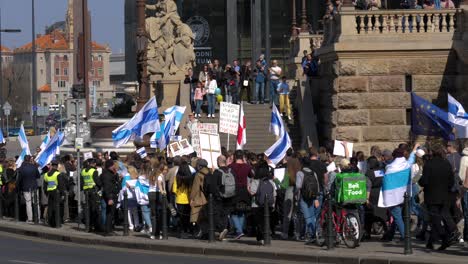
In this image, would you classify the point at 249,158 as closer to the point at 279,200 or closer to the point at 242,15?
the point at 279,200

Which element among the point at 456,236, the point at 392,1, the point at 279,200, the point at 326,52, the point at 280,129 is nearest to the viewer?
the point at 456,236

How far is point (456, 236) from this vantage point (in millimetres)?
20672

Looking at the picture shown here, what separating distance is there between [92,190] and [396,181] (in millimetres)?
7499

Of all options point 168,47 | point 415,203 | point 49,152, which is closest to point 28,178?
point 49,152

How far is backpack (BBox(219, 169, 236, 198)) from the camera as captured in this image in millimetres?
23391

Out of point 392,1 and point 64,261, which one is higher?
point 392,1

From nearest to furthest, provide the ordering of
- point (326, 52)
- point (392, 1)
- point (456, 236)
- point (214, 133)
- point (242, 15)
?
point (456, 236), point (214, 133), point (326, 52), point (392, 1), point (242, 15)

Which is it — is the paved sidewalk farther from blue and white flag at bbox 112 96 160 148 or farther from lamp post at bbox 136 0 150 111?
lamp post at bbox 136 0 150 111

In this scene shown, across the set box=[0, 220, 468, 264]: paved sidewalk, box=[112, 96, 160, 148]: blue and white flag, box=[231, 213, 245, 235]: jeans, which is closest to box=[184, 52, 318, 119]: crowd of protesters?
box=[112, 96, 160, 148]: blue and white flag

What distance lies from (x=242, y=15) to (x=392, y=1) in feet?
68.3

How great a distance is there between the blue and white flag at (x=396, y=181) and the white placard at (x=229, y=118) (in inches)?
328

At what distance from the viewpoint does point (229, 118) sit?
2970 cm

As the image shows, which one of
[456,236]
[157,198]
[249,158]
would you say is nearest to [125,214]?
[157,198]

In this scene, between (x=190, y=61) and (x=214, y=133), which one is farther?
(x=190, y=61)
